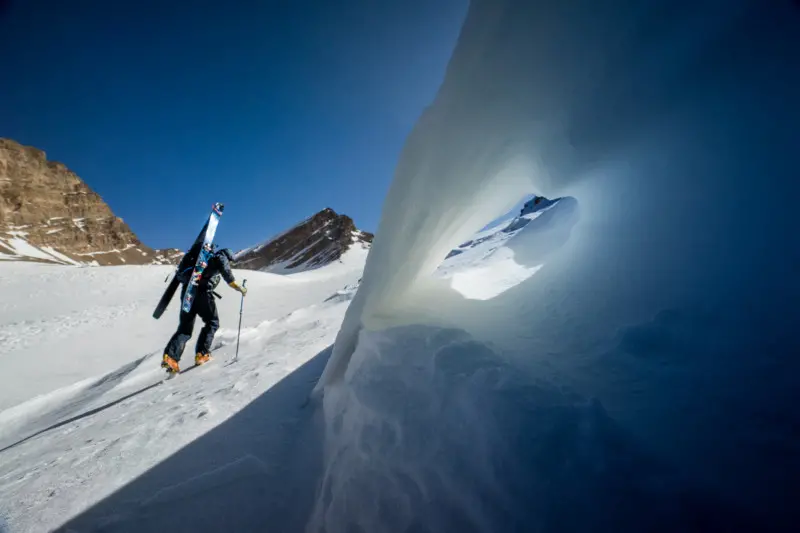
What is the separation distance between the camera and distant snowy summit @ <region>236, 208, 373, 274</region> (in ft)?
141

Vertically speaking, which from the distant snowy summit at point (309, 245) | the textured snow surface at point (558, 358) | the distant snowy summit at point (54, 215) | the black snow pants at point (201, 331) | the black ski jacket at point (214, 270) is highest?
the distant snowy summit at point (54, 215)

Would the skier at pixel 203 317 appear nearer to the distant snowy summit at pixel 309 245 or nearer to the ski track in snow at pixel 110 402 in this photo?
the ski track in snow at pixel 110 402

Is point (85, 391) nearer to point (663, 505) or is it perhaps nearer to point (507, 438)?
point (507, 438)

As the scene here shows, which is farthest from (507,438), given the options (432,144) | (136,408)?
(136,408)

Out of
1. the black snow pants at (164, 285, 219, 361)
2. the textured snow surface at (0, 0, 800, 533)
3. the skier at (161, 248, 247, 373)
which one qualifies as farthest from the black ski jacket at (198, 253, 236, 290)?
the textured snow surface at (0, 0, 800, 533)

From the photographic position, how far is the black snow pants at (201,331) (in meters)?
4.77

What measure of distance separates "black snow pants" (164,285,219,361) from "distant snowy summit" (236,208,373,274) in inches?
1354

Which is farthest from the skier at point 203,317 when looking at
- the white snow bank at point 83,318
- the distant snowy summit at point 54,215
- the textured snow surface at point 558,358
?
the distant snowy summit at point 54,215

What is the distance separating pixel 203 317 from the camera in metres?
5.29

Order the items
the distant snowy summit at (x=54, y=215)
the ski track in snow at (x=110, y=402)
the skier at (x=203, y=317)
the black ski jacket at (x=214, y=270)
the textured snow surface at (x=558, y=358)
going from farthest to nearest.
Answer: the distant snowy summit at (x=54, y=215) < the black ski jacket at (x=214, y=270) < the skier at (x=203, y=317) < the ski track in snow at (x=110, y=402) < the textured snow surface at (x=558, y=358)

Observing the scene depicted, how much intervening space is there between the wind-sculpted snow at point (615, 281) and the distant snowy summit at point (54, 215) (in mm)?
73010

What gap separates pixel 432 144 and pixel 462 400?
1.99 metres

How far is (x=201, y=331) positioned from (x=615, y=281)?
5746 millimetres

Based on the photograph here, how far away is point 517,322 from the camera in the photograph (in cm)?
280
